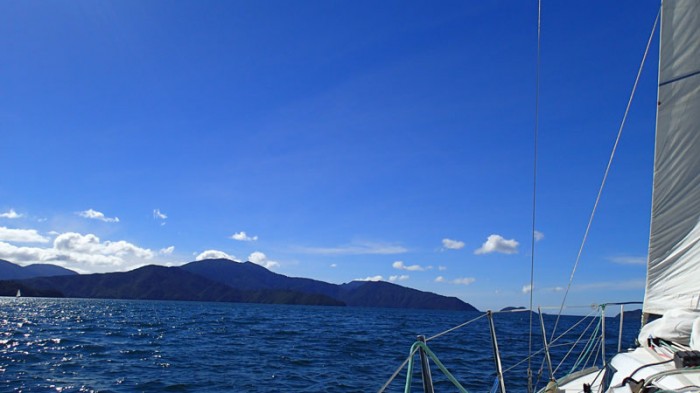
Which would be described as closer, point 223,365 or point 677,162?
point 677,162

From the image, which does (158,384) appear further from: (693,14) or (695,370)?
(693,14)

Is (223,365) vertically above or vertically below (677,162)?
below

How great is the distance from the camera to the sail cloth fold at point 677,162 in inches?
243

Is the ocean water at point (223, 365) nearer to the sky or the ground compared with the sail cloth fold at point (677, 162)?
nearer to the ground

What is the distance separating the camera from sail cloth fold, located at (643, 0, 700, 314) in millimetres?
6160

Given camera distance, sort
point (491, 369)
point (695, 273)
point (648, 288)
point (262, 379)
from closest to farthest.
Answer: point (695, 273)
point (648, 288)
point (262, 379)
point (491, 369)

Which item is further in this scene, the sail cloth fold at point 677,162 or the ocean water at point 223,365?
the ocean water at point 223,365

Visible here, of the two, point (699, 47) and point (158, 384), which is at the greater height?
point (699, 47)

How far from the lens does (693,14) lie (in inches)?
245

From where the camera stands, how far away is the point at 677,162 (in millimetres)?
6270

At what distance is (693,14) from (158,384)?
15.4m

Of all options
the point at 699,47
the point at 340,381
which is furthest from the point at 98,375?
the point at 699,47

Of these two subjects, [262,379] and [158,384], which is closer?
[158,384]

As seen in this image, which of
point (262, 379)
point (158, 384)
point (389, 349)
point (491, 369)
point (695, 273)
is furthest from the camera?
point (389, 349)
